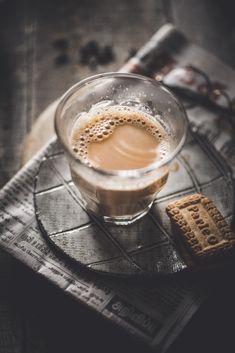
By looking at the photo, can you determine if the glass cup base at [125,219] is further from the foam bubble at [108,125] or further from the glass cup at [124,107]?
the foam bubble at [108,125]

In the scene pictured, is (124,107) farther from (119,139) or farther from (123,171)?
(123,171)

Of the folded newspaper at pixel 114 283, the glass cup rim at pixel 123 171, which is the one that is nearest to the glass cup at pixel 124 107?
the glass cup rim at pixel 123 171

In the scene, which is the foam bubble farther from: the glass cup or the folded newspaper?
the folded newspaper

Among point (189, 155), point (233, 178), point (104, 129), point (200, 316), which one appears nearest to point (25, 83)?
point (104, 129)

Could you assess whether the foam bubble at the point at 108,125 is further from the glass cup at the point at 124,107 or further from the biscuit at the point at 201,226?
the biscuit at the point at 201,226

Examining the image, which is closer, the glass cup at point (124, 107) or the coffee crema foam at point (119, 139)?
Result: the glass cup at point (124, 107)

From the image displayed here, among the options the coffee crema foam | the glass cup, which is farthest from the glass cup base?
the coffee crema foam

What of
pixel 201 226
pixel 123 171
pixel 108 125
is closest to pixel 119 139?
pixel 108 125

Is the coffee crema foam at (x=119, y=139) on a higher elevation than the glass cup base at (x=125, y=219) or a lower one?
higher
